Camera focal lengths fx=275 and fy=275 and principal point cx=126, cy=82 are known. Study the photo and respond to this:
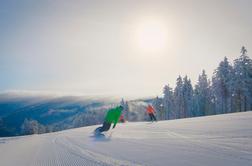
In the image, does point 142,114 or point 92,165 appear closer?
point 92,165

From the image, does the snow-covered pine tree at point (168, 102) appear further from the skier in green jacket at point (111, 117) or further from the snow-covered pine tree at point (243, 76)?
the skier in green jacket at point (111, 117)

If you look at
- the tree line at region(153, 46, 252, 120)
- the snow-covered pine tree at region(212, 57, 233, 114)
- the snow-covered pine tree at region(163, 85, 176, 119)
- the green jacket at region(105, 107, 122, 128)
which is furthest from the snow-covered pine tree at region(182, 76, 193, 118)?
the green jacket at region(105, 107, 122, 128)

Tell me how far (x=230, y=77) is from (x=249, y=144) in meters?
54.9

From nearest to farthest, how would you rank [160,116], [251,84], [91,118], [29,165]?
[29,165], [251,84], [160,116], [91,118]

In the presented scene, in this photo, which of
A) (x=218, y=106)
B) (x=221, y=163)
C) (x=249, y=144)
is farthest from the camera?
(x=218, y=106)

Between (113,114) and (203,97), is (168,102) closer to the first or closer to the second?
(203,97)

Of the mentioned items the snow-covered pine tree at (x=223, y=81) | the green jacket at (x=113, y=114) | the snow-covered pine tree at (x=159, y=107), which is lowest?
the snow-covered pine tree at (x=159, y=107)

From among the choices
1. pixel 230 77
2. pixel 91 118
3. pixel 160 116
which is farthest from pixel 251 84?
pixel 91 118

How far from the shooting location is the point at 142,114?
12656 cm

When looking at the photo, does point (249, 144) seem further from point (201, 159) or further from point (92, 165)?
point (92, 165)

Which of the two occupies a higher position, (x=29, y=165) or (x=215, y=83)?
(x=215, y=83)

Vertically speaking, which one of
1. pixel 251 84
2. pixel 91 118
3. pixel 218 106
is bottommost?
pixel 91 118

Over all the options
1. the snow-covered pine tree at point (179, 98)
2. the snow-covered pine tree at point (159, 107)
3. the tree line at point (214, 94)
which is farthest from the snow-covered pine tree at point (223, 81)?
the snow-covered pine tree at point (159, 107)

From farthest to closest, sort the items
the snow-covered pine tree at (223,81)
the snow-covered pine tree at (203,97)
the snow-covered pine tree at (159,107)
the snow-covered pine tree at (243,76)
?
the snow-covered pine tree at (159,107) → the snow-covered pine tree at (203,97) → the snow-covered pine tree at (223,81) → the snow-covered pine tree at (243,76)
